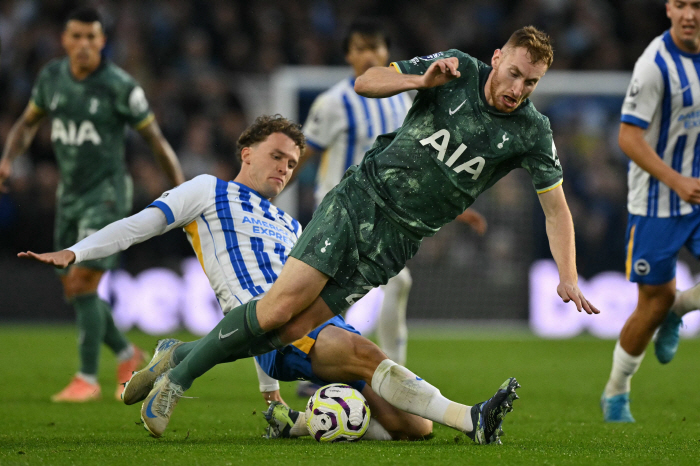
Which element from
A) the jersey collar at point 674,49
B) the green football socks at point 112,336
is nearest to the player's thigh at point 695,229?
the jersey collar at point 674,49

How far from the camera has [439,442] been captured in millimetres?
4301

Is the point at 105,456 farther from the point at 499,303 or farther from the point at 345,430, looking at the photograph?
the point at 499,303

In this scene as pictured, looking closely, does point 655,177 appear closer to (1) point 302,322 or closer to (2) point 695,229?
(2) point 695,229

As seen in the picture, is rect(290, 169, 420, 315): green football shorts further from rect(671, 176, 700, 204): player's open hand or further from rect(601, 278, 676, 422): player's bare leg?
rect(601, 278, 676, 422): player's bare leg

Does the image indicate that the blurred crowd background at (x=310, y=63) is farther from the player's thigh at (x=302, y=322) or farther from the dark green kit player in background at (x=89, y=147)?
the player's thigh at (x=302, y=322)

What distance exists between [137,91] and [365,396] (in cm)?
349

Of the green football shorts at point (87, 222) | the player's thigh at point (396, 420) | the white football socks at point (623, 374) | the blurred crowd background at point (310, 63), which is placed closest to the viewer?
the player's thigh at point (396, 420)

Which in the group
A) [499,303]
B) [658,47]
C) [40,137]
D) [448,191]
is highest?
A: [658,47]

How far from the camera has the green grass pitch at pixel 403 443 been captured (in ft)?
12.1

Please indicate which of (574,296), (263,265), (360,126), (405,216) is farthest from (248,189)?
(360,126)

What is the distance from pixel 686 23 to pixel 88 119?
4.17 metres

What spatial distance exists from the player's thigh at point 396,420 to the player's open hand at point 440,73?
154cm

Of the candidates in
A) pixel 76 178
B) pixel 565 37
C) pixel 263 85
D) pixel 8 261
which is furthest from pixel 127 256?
pixel 565 37

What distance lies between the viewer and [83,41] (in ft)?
22.3
